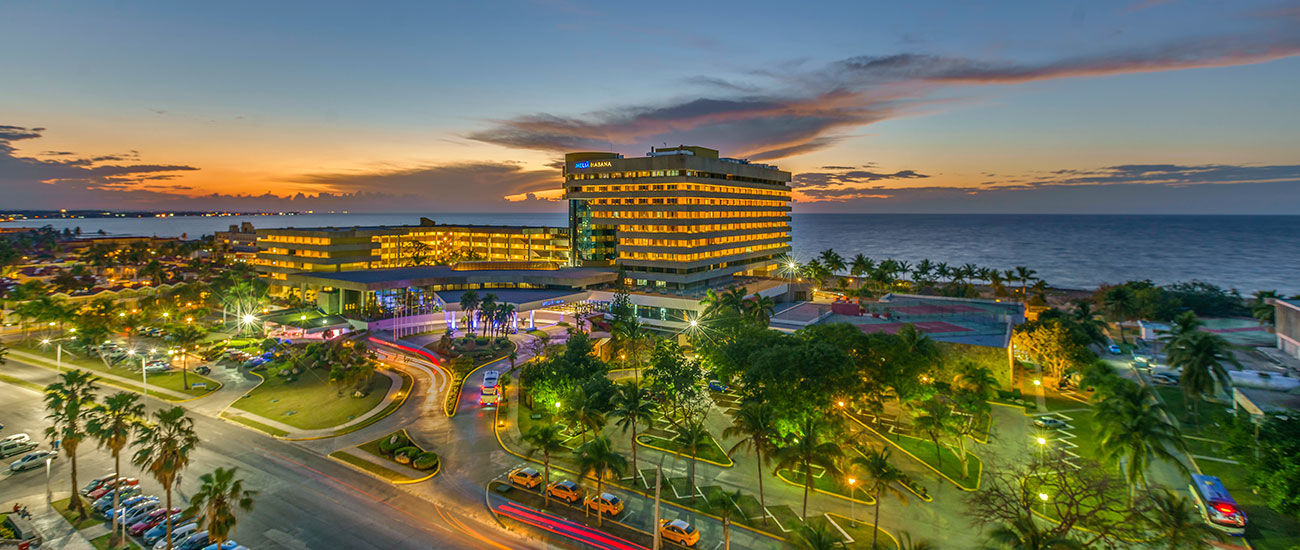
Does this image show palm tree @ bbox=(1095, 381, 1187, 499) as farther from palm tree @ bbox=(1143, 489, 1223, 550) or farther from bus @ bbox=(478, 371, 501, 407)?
bus @ bbox=(478, 371, 501, 407)

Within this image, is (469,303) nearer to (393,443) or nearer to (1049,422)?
(393,443)

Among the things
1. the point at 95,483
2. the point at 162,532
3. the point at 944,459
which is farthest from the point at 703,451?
the point at 95,483

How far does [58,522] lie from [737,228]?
12746cm

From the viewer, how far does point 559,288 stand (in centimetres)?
13138

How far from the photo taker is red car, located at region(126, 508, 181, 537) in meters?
Answer: 40.9

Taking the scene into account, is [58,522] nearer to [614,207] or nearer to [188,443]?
[188,443]

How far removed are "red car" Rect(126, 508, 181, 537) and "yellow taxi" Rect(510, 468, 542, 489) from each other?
2376cm

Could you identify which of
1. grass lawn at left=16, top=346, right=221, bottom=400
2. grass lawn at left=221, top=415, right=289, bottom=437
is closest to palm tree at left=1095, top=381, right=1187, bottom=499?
grass lawn at left=221, top=415, right=289, bottom=437

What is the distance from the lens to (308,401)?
6988 cm

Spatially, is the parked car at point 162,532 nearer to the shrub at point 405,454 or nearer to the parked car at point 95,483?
the parked car at point 95,483

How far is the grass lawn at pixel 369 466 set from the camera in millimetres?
49906

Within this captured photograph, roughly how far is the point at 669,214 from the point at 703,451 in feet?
271

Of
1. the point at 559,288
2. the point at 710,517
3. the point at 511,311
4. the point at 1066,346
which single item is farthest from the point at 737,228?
the point at 710,517

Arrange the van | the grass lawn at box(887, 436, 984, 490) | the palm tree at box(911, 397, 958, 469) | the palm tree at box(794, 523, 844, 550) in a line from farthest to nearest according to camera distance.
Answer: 1. the van
2. the palm tree at box(911, 397, 958, 469)
3. the grass lawn at box(887, 436, 984, 490)
4. the palm tree at box(794, 523, 844, 550)
